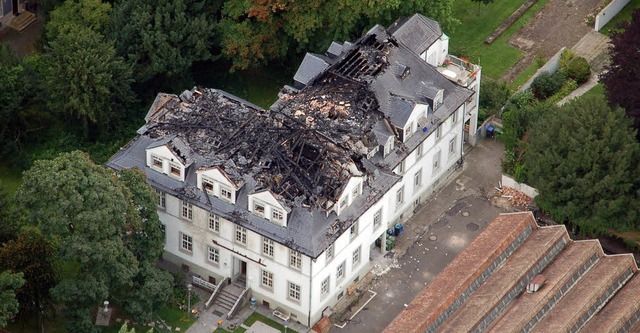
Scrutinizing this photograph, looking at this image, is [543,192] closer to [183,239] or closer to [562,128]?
[562,128]

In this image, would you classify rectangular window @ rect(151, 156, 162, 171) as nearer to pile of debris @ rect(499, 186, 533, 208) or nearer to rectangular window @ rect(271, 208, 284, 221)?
rectangular window @ rect(271, 208, 284, 221)

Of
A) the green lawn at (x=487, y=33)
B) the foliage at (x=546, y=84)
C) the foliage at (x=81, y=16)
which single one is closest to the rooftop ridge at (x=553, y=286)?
the foliage at (x=546, y=84)

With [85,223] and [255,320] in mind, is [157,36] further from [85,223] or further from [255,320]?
[255,320]

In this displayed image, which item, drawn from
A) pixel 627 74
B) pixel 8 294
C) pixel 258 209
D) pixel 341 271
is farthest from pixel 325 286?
pixel 627 74

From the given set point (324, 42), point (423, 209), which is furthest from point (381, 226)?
point (324, 42)

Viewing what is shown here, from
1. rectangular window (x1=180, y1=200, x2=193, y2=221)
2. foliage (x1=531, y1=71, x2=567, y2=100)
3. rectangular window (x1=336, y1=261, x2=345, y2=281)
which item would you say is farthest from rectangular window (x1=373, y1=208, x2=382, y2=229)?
foliage (x1=531, y1=71, x2=567, y2=100)
